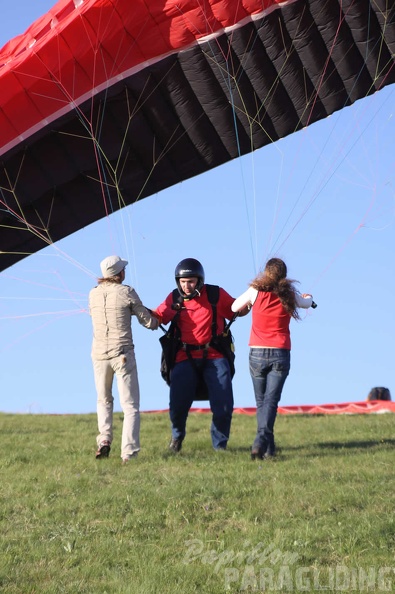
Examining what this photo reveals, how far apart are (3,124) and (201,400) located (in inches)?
151

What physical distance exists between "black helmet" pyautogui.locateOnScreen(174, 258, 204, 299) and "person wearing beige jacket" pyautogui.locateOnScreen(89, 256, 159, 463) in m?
Result: 0.44

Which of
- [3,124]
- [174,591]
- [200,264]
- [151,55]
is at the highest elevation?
[151,55]

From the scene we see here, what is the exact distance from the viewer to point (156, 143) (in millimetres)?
10359

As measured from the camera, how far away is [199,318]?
8.03m

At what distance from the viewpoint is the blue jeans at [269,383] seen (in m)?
7.65

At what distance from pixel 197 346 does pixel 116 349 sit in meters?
A: 0.77

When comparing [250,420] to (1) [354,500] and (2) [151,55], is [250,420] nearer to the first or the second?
(2) [151,55]

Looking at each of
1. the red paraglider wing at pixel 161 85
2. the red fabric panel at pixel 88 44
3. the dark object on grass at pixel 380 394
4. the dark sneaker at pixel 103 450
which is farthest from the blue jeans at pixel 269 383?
the dark object on grass at pixel 380 394

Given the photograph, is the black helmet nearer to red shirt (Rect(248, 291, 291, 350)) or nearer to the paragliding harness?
the paragliding harness

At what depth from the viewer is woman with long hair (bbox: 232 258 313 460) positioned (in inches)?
301

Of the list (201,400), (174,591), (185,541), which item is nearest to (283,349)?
(201,400)

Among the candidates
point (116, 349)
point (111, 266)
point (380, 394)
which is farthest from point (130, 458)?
point (380, 394)

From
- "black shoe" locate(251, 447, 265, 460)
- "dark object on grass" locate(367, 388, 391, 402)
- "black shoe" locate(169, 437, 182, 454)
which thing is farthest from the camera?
"dark object on grass" locate(367, 388, 391, 402)

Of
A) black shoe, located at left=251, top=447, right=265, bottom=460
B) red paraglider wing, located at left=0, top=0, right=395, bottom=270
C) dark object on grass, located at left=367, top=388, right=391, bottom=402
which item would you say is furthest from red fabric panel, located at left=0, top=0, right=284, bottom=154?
dark object on grass, located at left=367, top=388, right=391, bottom=402
